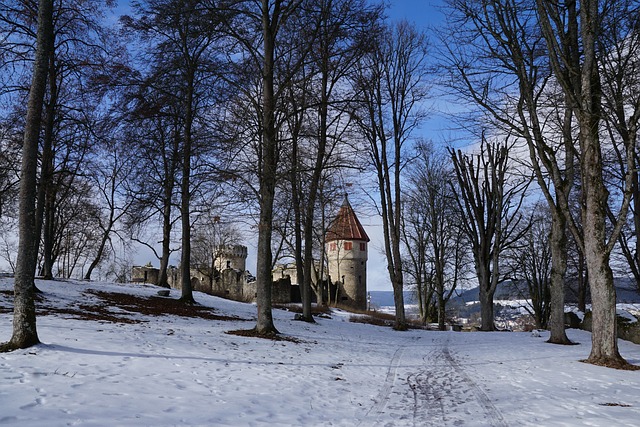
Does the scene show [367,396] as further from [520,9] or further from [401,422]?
[520,9]

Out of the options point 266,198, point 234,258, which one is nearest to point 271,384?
point 266,198

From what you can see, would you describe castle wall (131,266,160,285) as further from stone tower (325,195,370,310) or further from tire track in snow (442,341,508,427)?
tire track in snow (442,341,508,427)

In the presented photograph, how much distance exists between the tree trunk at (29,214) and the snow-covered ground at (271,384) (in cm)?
37

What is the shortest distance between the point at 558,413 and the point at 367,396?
2.23 meters

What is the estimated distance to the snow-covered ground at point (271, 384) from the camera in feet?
15.3

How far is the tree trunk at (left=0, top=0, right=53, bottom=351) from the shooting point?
22.1 ft

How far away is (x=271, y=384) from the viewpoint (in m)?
6.24

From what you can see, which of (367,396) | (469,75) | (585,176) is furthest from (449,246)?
(367,396)

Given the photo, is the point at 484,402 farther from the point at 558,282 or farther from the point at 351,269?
the point at 351,269

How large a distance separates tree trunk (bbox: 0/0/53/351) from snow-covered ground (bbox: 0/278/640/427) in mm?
370

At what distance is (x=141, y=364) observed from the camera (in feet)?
→ 21.1

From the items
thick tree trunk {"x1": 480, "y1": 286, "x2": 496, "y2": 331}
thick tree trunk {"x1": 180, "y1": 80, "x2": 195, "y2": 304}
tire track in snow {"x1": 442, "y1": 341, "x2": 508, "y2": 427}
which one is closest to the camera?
tire track in snow {"x1": 442, "y1": 341, "x2": 508, "y2": 427}

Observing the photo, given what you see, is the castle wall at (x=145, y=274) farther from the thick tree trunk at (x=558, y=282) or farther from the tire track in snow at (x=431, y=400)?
the tire track in snow at (x=431, y=400)

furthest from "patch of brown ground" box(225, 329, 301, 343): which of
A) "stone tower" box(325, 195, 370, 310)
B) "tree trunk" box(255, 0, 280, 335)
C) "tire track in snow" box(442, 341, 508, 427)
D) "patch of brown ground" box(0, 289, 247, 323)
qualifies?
"stone tower" box(325, 195, 370, 310)
